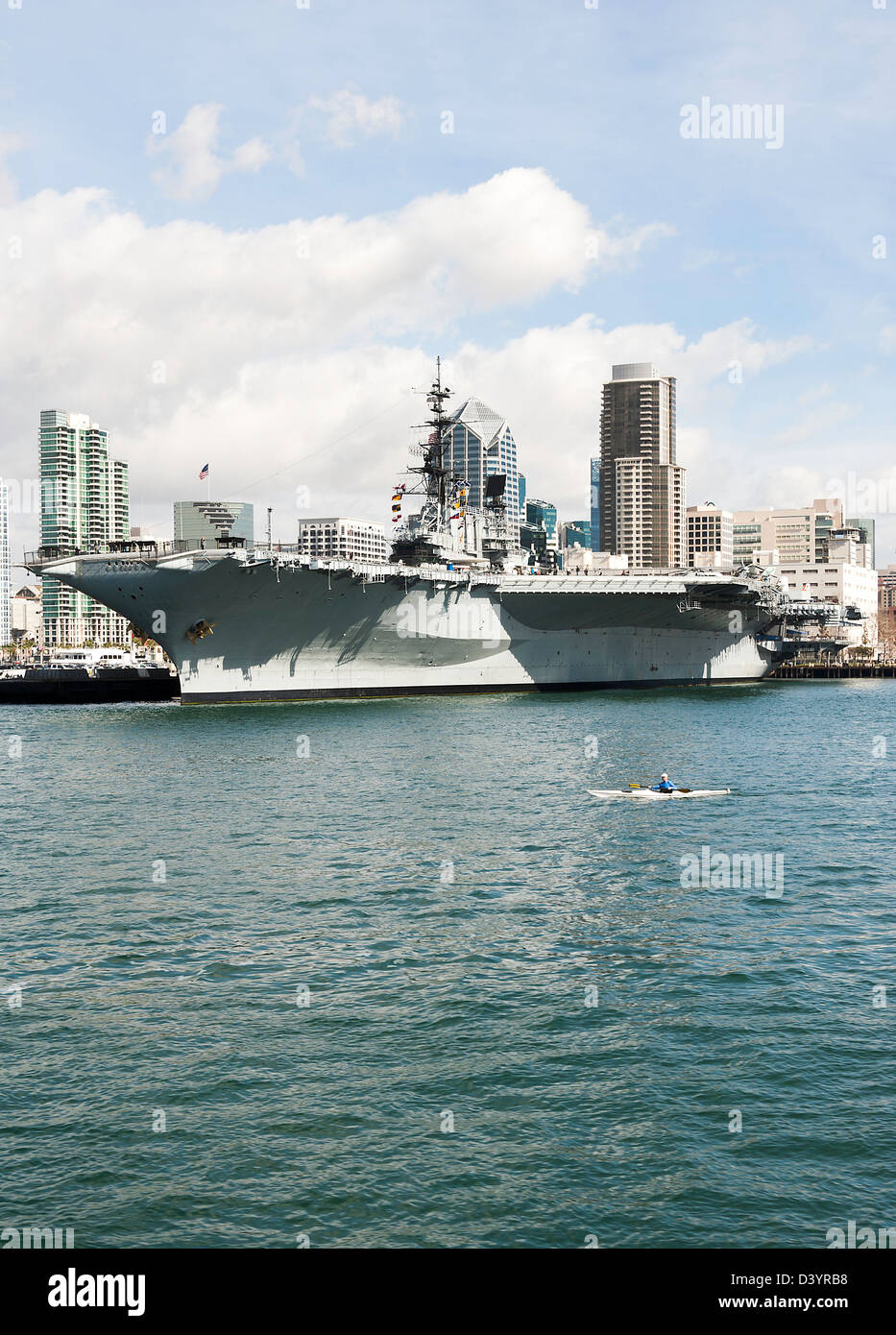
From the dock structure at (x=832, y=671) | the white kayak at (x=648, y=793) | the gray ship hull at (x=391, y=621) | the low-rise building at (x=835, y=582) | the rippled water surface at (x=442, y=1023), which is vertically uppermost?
the low-rise building at (x=835, y=582)

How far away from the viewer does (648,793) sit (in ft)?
91.3

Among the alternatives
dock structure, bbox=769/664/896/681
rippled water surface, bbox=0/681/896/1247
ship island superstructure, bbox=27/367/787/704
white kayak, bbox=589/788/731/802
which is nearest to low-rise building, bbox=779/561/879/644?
dock structure, bbox=769/664/896/681

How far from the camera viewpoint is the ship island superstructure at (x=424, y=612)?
1884 inches

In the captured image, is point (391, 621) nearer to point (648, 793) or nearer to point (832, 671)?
point (648, 793)

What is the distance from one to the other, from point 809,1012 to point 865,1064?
145 centimetres

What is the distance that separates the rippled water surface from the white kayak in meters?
1.11

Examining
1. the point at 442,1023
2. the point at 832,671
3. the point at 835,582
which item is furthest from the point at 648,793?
the point at 835,582

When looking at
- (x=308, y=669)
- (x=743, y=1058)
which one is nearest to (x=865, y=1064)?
(x=743, y=1058)

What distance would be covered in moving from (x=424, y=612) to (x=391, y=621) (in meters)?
2.02

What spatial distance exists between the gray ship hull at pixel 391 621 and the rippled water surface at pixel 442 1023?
70.4 ft

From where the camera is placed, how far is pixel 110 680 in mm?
64875
